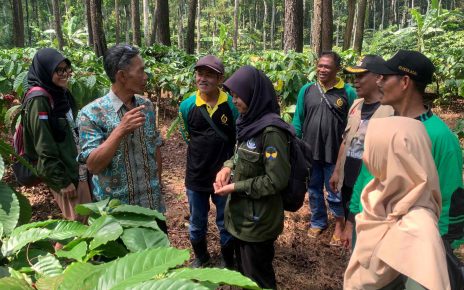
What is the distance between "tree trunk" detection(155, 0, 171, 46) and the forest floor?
8086 millimetres

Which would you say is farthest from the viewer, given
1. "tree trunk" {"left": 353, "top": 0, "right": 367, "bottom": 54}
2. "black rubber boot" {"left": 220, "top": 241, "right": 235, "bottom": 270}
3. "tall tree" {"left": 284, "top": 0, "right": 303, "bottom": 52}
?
"tree trunk" {"left": 353, "top": 0, "right": 367, "bottom": 54}

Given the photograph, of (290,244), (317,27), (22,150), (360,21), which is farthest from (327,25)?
(360,21)

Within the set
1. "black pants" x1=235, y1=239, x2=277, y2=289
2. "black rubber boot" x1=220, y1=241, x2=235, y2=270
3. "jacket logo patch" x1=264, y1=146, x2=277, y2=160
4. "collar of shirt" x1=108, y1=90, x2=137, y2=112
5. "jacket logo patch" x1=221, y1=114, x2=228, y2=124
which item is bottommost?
"black rubber boot" x1=220, y1=241, x2=235, y2=270

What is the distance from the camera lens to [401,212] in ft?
4.97

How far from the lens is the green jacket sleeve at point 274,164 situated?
226cm

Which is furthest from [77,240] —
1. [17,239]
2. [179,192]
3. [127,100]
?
[179,192]

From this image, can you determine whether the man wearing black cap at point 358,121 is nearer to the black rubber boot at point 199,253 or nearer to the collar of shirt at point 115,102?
the black rubber boot at point 199,253

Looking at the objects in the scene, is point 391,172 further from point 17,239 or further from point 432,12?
point 432,12

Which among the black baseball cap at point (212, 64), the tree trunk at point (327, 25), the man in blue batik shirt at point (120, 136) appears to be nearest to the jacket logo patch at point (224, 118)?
the black baseball cap at point (212, 64)

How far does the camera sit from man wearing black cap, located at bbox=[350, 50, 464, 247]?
5.85ft

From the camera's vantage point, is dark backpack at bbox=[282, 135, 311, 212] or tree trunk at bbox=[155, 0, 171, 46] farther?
tree trunk at bbox=[155, 0, 171, 46]

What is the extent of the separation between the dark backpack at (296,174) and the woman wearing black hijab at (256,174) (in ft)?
0.22

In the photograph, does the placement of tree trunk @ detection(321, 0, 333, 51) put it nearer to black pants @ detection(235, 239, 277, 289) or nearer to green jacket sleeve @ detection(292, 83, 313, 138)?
green jacket sleeve @ detection(292, 83, 313, 138)

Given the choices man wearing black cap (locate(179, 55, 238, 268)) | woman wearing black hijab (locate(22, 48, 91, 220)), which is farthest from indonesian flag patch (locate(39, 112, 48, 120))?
man wearing black cap (locate(179, 55, 238, 268))
